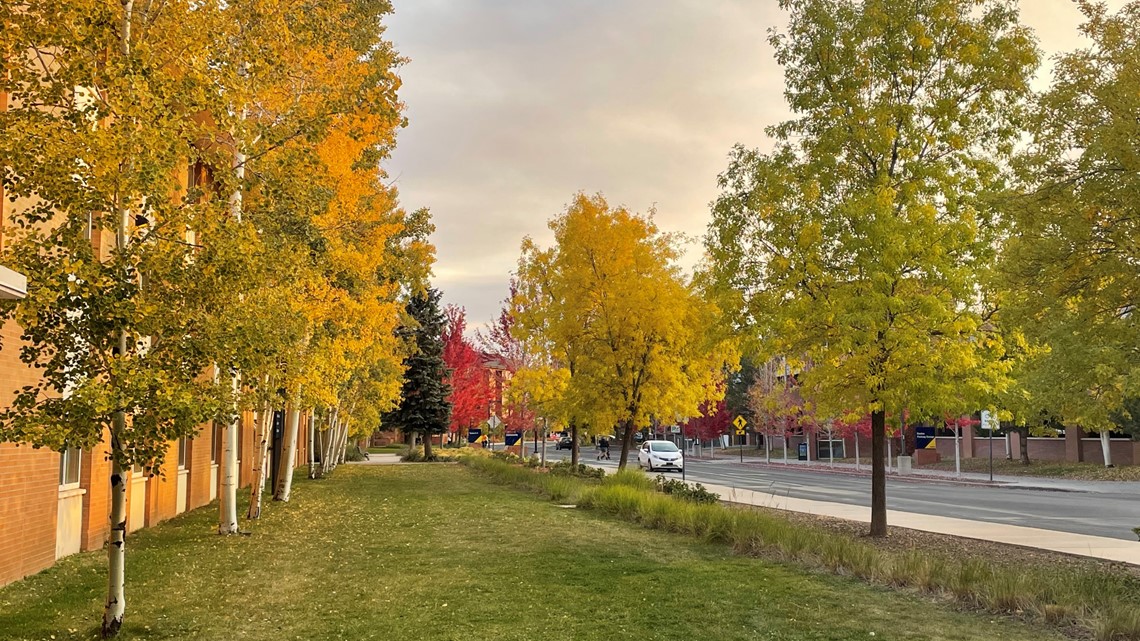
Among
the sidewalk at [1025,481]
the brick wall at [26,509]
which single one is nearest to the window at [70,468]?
the brick wall at [26,509]

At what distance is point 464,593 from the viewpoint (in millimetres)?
9367

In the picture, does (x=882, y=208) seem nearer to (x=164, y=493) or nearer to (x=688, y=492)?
(x=688, y=492)

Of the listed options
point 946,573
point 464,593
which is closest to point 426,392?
point 464,593

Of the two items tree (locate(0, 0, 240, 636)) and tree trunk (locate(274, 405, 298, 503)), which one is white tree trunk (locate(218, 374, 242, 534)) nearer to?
tree trunk (locate(274, 405, 298, 503))

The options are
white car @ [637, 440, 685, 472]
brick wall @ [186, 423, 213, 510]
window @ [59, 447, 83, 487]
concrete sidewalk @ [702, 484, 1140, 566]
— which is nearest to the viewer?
window @ [59, 447, 83, 487]

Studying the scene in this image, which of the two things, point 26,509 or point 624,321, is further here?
point 624,321

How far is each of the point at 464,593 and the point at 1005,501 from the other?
20.4 meters

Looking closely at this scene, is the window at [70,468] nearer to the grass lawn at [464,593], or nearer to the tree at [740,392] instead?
the grass lawn at [464,593]

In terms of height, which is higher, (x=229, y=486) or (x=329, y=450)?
(x=229, y=486)

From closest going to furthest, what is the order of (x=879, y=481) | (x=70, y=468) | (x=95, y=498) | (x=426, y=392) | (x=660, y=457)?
(x=70, y=468)
(x=95, y=498)
(x=879, y=481)
(x=660, y=457)
(x=426, y=392)

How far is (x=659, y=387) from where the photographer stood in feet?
77.6

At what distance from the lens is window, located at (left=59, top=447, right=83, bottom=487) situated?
1212 centimetres

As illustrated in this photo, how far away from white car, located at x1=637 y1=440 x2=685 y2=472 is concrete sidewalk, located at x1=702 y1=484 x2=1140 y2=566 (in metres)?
18.0

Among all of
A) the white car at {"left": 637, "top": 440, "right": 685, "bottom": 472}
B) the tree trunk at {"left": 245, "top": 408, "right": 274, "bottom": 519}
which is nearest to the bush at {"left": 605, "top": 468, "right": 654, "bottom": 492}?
the tree trunk at {"left": 245, "top": 408, "right": 274, "bottom": 519}
